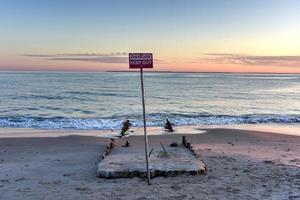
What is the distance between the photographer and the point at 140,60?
8.94 meters

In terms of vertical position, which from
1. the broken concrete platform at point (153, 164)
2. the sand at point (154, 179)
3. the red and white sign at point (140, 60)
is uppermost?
the red and white sign at point (140, 60)

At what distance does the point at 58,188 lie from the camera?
920 cm

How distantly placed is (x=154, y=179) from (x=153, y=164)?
81 centimetres

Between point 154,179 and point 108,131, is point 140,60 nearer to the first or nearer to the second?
point 154,179

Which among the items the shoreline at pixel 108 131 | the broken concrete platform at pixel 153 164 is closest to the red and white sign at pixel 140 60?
the broken concrete platform at pixel 153 164

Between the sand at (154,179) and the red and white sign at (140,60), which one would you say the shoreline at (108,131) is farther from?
the red and white sign at (140,60)

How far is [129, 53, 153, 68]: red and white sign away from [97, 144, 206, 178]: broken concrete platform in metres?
2.73

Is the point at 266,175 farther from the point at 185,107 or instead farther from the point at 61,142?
the point at 185,107

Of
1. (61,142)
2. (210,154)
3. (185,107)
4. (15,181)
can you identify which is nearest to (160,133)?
(61,142)

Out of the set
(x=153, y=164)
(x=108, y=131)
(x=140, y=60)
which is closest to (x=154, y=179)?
(x=153, y=164)

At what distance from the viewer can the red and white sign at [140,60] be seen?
29.2 ft

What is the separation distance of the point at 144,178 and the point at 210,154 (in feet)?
12.9

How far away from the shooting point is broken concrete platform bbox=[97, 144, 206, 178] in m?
9.98

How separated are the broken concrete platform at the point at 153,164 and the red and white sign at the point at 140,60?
2.73 metres
